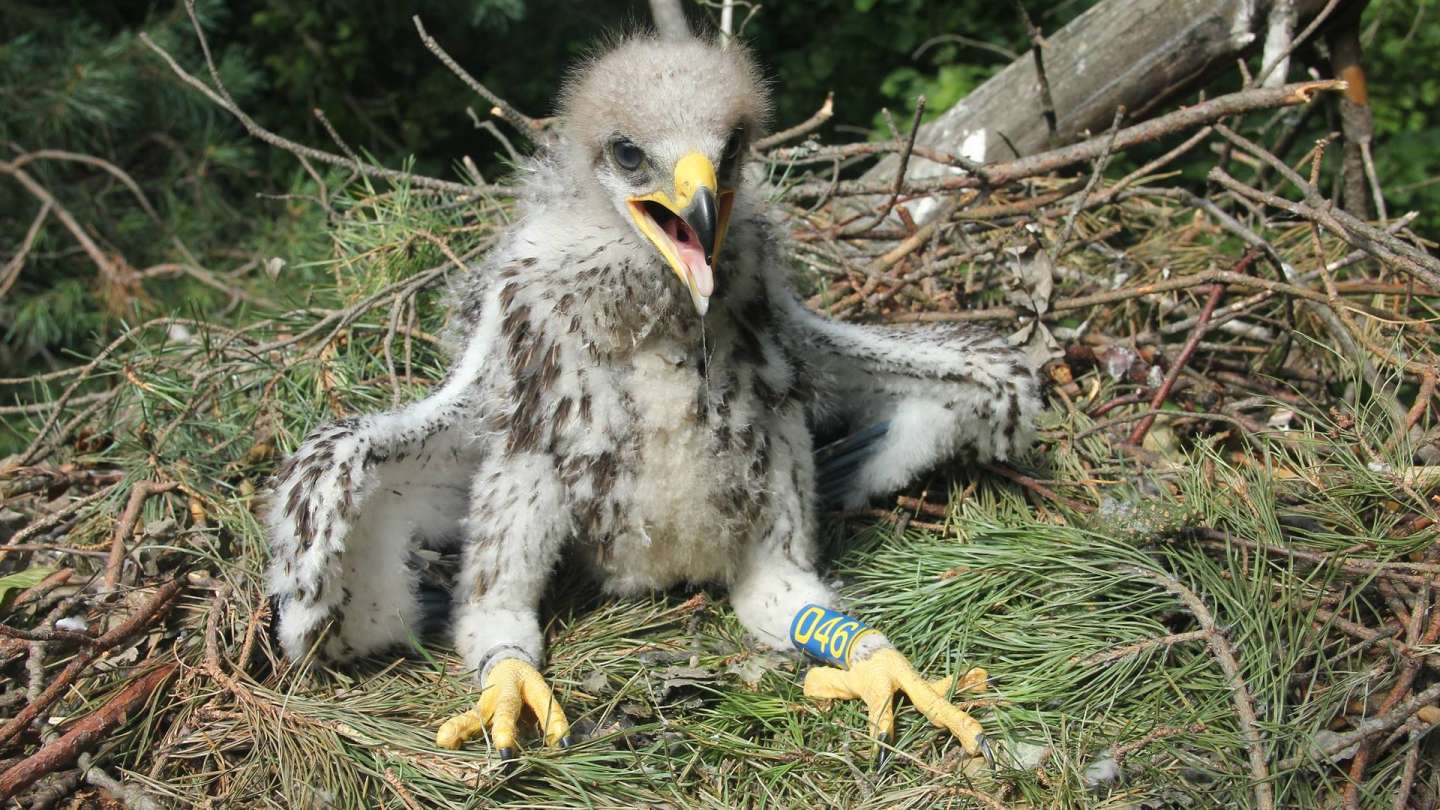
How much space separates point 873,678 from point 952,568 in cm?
40

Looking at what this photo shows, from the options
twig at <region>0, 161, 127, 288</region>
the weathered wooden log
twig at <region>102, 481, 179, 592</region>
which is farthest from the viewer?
twig at <region>0, 161, 127, 288</region>

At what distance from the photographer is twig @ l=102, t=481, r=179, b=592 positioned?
8.00 feet

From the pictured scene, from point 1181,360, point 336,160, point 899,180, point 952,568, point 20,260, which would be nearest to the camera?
point 952,568

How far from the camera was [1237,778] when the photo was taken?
6.11ft

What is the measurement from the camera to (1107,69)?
355cm

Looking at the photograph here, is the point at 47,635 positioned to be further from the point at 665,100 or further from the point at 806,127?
the point at 806,127

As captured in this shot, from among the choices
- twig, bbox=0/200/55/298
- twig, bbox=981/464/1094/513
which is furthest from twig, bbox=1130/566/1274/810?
twig, bbox=0/200/55/298

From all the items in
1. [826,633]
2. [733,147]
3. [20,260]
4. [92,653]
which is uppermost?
[20,260]

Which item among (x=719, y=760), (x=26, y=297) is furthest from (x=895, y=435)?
(x=26, y=297)

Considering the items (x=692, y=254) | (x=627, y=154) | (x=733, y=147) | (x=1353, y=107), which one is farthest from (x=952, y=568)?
(x=1353, y=107)

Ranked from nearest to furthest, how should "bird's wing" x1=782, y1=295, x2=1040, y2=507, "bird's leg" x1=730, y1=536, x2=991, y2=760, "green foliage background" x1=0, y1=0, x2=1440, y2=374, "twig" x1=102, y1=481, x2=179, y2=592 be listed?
"bird's leg" x1=730, y1=536, x2=991, y2=760 < "twig" x1=102, y1=481, x2=179, y2=592 < "bird's wing" x1=782, y1=295, x2=1040, y2=507 < "green foliage background" x1=0, y1=0, x2=1440, y2=374

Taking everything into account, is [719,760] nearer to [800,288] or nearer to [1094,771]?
[1094,771]

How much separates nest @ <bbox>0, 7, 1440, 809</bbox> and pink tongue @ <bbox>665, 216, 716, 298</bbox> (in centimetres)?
80

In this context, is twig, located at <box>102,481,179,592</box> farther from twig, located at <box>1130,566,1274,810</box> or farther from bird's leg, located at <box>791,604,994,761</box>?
twig, located at <box>1130,566,1274,810</box>
